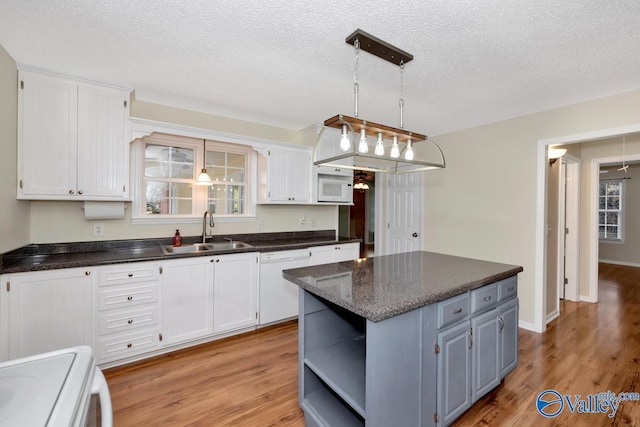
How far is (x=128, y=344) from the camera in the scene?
2457mm

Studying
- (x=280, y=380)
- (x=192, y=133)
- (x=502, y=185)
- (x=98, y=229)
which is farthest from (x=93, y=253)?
(x=502, y=185)

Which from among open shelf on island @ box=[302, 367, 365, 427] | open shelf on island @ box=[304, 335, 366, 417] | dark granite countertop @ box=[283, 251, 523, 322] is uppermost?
dark granite countertop @ box=[283, 251, 523, 322]

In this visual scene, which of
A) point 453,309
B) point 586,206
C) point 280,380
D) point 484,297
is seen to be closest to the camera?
point 453,309

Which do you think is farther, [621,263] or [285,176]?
[621,263]

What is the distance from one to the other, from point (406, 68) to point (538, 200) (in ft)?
7.43

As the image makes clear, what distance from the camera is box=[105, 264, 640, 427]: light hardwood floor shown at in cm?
189

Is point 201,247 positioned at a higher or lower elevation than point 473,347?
higher

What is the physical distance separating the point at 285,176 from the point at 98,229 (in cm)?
198

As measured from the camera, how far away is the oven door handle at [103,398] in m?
0.78

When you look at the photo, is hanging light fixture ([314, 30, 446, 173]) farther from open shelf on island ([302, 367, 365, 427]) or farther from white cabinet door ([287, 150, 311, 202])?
white cabinet door ([287, 150, 311, 202])

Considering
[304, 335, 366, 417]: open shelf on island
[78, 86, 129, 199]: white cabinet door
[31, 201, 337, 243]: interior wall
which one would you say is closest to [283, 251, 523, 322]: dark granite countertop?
[304, 335, 366, 417]: open shelf on island

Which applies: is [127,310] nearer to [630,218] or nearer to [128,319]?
[128,319]

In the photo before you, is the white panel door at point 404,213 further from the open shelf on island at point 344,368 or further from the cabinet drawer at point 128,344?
the cabinet drawer at point 128,344

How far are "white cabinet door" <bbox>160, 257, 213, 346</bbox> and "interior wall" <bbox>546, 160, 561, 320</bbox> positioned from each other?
154 inches
